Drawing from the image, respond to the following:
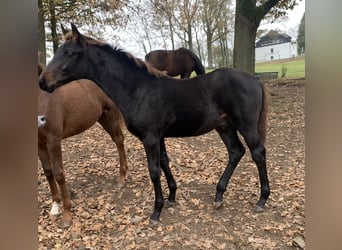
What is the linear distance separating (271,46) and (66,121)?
1.51 metres

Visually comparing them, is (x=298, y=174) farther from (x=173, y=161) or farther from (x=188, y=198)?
(x=173, y=161)

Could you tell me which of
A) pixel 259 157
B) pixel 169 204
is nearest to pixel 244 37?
pixel 259 157

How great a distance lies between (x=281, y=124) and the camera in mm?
2516

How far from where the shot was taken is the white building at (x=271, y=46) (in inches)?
76.0

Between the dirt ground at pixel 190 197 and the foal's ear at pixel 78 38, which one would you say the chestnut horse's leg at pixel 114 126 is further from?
the foal's ear at pixel 78 38

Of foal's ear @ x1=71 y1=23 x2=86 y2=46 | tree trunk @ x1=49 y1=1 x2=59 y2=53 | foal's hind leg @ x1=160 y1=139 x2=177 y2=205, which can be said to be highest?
tree trunk @ x1=49 y1=1 x2=59 y2=53

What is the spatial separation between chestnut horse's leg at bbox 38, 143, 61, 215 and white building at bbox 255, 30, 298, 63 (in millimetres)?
1517

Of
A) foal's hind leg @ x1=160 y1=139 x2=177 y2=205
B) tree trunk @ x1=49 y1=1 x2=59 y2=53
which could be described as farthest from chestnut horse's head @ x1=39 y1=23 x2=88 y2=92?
foal's hind leg @ x1=160 y1=139 x2=177 y2=205

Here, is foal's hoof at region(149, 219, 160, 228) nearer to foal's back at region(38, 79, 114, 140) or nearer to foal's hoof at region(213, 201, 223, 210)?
foal's hoof at region(213, 201, 223, 210)

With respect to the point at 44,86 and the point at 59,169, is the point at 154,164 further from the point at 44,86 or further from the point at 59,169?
the point at 44,86

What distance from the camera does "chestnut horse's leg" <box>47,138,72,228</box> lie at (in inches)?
72.4
